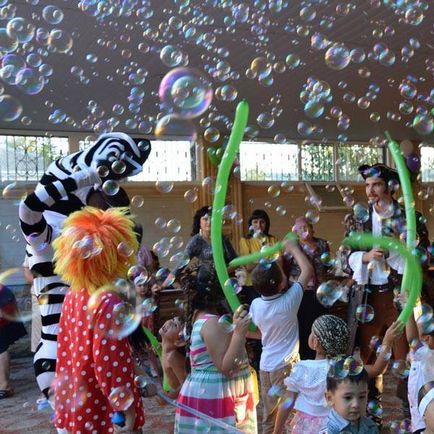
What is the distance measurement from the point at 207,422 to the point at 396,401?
76.1 inches

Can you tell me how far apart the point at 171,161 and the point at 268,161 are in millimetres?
1426

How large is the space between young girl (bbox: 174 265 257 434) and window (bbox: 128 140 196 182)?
529 cm

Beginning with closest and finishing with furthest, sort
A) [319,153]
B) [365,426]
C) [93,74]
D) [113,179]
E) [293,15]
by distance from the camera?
[365,426], [113,179], [293,15], [93,74], [319,153]

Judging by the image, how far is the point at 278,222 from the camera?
304 inches

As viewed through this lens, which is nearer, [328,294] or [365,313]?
[328,294]

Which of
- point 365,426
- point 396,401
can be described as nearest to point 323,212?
point 396,401

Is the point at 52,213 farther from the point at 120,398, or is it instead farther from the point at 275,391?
the point at 275,391

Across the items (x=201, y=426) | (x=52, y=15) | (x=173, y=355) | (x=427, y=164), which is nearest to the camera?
(x=201, y=426)

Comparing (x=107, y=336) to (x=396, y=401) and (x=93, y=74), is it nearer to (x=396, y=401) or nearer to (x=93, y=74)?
(x=396, y=401)

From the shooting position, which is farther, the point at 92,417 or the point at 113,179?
the point at 113,179

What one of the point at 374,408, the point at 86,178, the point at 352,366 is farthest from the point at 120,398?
the point at 374,408

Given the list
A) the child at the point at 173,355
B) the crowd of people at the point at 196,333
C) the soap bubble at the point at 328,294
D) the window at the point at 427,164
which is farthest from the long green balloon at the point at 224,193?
the window at the point at 427,164

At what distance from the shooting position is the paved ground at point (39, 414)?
3.26m

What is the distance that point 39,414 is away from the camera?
361cm
